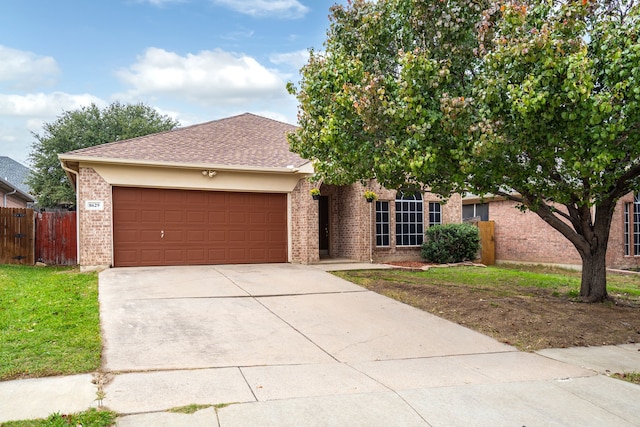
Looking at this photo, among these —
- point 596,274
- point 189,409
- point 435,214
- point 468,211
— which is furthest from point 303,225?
point 189,409

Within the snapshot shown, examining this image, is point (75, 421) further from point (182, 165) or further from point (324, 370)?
point (182, 165)

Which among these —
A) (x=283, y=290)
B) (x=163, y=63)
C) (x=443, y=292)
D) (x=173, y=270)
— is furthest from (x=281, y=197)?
(x=163, y=63)

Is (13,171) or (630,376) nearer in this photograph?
(630,376)

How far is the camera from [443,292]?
10.5m

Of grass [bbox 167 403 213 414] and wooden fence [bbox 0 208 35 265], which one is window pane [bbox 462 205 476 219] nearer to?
wooden fence [bbox 0 208 35 265]

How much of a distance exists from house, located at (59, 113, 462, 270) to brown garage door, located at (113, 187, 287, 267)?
0.03 metres

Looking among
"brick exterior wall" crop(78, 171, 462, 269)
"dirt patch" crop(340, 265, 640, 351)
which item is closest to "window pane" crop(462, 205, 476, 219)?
"brick exterior wall" crop(78, 171, 462, 269)

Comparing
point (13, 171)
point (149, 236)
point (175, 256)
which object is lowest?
point (175, 256)

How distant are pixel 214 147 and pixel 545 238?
40.3 feet

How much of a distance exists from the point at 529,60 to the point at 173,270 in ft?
33.9

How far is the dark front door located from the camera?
17.9 metres

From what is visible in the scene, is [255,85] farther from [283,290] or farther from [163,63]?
[283,290]

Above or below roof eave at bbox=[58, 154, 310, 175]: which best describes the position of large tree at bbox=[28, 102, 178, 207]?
above

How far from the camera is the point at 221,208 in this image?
49.5 ft
